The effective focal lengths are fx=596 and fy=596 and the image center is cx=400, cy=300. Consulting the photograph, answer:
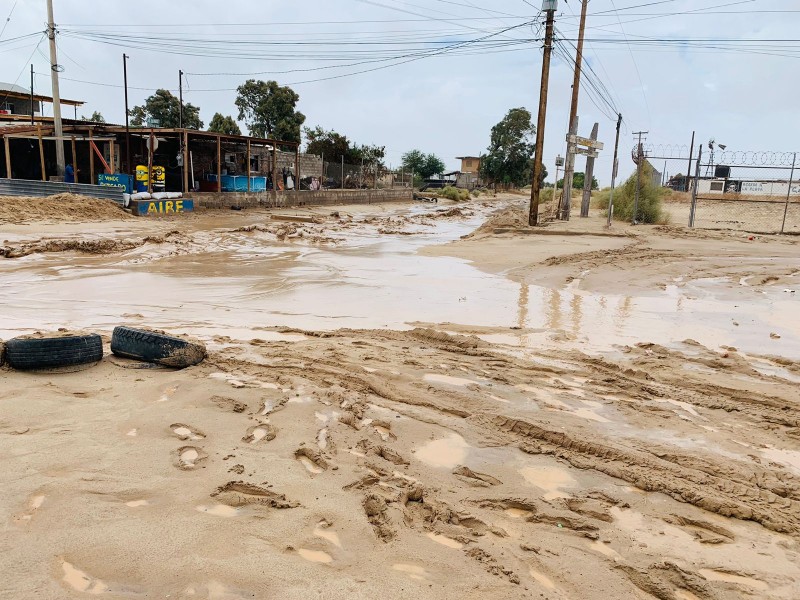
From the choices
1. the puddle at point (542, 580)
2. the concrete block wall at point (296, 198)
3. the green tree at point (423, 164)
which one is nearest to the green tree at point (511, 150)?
the green tree at point (423, 164)

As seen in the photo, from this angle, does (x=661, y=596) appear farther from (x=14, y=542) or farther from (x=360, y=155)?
(x=360, y=155)

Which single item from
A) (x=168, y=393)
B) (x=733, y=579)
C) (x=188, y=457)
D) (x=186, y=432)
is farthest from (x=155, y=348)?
(x=733, y=579)

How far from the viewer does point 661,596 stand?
7.80ft

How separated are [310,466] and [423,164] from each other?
7097 centimetres

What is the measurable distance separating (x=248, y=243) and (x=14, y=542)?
12.9 metres

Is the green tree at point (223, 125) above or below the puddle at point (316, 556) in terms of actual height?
above

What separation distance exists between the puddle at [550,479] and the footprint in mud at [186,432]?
6.18 feet

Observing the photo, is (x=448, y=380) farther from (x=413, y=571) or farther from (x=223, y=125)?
(x=223, y=125)

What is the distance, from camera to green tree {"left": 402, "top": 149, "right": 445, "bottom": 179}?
7156 centimetres

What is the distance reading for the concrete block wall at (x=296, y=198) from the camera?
82.9 ft

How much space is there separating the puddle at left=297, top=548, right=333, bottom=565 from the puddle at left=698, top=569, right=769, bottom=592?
1579mm

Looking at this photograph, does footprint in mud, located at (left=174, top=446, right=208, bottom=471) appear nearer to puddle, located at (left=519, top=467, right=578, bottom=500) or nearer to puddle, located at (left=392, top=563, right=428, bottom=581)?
puddle, located at (left=392, top=563, right=428, bottom=581)

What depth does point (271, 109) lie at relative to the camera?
4734cm

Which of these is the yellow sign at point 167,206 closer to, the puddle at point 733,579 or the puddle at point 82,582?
the puddle at point 82,582
